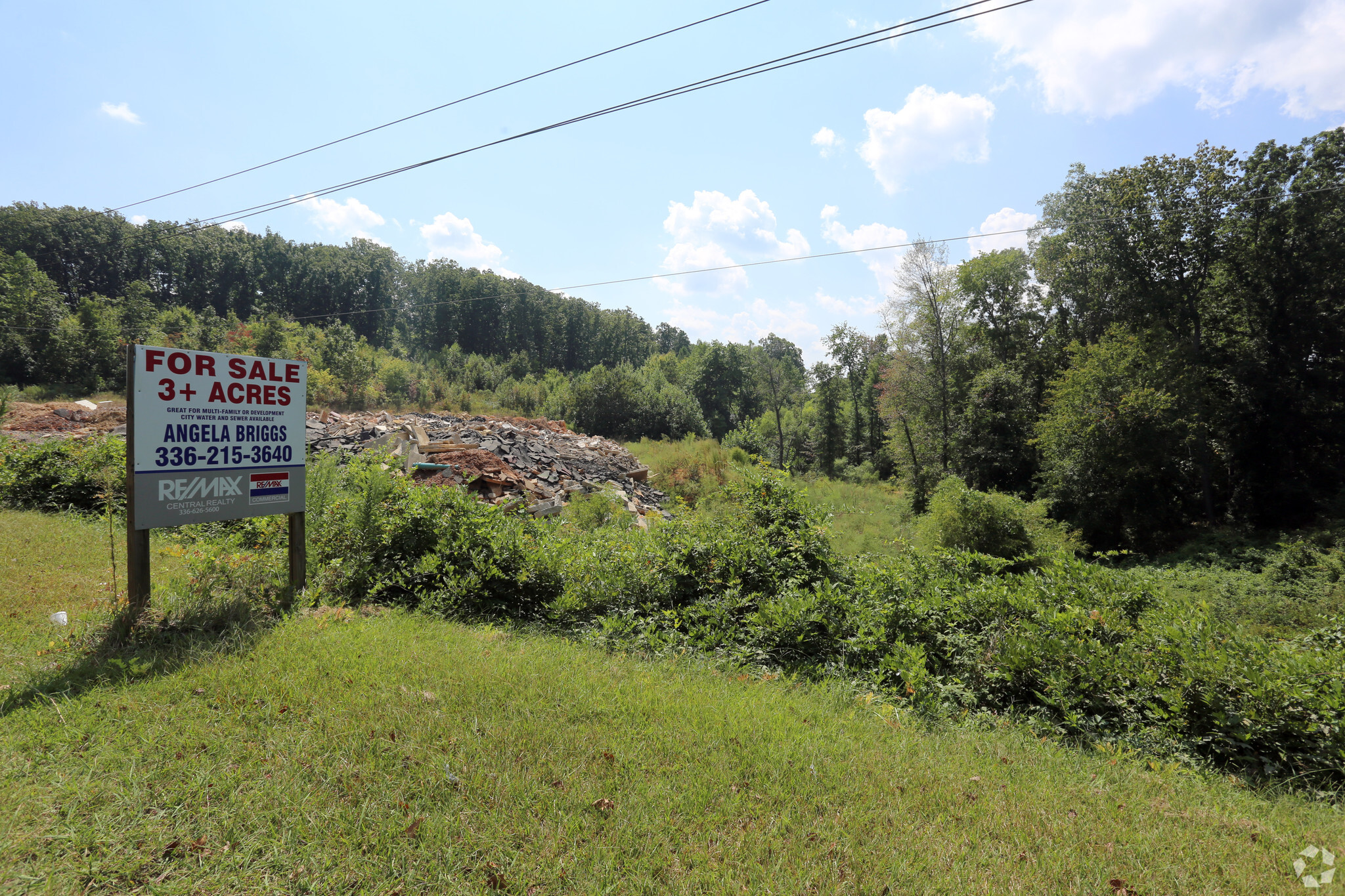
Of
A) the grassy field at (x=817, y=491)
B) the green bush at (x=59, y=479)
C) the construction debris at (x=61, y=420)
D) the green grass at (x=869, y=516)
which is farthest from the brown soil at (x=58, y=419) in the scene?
the green grass at (x=869, y=516)

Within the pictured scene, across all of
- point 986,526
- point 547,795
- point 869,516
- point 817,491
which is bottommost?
point 869,516

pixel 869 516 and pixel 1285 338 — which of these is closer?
pixel 1285 338

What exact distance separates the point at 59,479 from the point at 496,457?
25.8 ft

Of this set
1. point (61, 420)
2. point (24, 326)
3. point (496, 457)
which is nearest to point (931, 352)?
point (496, 457)

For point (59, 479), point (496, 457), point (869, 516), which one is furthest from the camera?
point (869, 516)

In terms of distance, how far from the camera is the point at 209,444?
4.68 meters

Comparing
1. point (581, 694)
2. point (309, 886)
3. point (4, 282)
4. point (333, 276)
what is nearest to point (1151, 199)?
point (581, 694)

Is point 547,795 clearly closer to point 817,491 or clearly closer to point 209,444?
point 209,444

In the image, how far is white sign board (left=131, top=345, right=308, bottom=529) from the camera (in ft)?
14.2

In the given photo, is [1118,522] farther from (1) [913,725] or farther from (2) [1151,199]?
(1) [913,725]

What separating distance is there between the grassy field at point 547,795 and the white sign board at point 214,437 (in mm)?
1185

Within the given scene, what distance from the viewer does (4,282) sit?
35094mm

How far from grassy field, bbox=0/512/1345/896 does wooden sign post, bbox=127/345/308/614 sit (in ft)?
3.62

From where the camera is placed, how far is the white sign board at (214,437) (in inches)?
170
